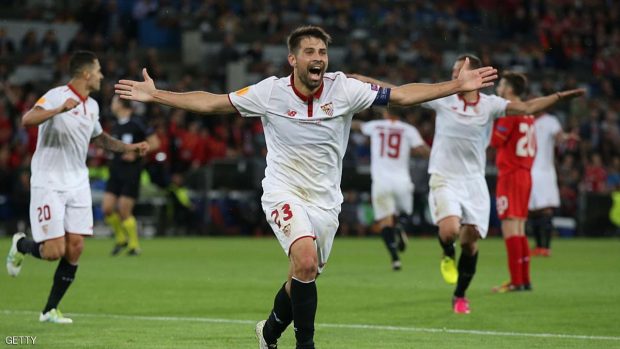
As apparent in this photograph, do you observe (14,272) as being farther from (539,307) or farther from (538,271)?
(538,271)

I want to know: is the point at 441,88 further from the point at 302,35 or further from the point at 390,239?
the point at 390,239

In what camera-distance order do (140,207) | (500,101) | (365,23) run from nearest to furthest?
(500,101) < (140,207) < (365,23)

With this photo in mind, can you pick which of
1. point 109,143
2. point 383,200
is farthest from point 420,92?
point 383,200

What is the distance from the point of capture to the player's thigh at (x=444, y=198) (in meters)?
12.4

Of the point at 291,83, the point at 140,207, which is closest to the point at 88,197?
the point at 291,83

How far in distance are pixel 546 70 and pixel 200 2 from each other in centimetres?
1101

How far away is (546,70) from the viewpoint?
36.9 m

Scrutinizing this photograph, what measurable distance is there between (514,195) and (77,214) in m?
5.70

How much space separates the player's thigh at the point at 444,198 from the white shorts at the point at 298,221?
3.92m

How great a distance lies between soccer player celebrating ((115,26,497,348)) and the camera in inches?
335

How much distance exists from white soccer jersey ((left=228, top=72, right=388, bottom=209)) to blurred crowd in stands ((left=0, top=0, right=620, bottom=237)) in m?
18.0

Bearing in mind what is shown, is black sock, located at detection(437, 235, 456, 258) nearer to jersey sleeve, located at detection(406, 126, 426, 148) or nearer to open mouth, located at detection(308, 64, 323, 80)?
open mouth, located at detection(308, 64, 323, 80)

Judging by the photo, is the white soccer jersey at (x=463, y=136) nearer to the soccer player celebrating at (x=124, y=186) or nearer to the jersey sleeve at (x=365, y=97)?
the jersey sleeve at (x=365, y=97)

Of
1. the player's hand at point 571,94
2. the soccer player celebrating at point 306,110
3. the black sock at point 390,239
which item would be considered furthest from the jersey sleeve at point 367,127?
the soccer player celebrating at point 306,110
